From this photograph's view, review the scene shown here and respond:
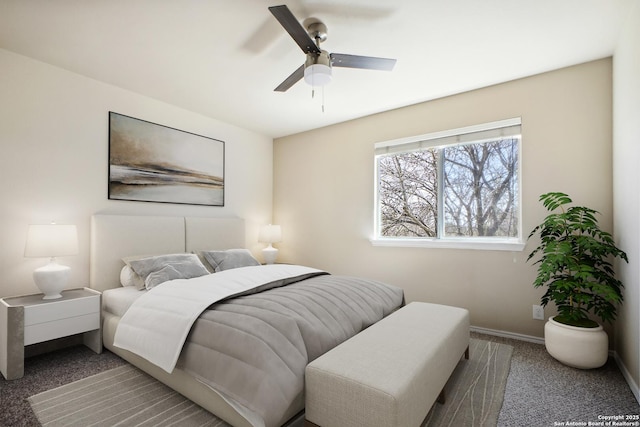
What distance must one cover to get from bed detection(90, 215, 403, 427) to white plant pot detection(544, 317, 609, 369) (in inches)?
48.0

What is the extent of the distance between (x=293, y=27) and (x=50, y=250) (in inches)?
99.9

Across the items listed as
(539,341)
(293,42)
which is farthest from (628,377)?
(293,42)

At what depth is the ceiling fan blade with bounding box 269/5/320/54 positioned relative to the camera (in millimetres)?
1689

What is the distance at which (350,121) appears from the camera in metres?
4.31

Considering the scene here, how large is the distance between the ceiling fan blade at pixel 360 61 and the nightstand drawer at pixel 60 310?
2759 mm

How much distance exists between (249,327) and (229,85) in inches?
99.7

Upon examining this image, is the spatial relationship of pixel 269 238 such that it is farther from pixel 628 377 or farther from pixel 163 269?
pixel 628 377

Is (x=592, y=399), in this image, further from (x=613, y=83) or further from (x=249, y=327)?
(x=613, y=83)

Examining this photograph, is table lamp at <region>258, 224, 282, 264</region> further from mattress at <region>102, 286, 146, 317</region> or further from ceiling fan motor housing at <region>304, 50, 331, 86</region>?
ceiling fan motor housing at <region>304, 50, 331, 86</region>

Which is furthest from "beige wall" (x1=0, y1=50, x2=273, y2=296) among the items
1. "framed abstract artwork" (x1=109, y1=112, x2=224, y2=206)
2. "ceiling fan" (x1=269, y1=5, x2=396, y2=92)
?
"ceiling fan" (x1=269, y1=5, x2=396, y2=92)

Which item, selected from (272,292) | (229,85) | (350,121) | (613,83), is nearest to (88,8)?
(229,85)

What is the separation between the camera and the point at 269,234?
4.65 metres

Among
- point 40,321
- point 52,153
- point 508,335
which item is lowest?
point 508,335

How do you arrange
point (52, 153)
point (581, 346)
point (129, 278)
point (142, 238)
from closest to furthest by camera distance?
point (581, 346)
point (52, 153)
point (129, 278)
point (142, 238)
